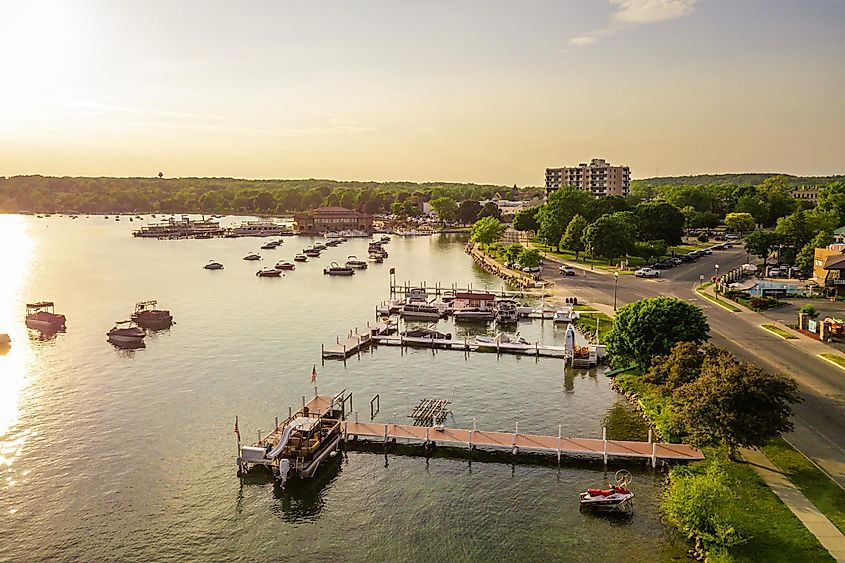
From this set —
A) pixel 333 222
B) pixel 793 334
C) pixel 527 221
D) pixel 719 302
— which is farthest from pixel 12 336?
pixel 333 222

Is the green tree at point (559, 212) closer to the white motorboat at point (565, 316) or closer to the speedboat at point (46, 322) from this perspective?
the white motorboat at point (565, 316)

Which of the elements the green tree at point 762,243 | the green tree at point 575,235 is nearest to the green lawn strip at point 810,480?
the green tree at point 762,243

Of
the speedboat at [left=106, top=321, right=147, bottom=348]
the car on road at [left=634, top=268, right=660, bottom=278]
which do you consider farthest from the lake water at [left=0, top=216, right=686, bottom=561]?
the car on road at [left=634, top=268, right=660, bottom=278]

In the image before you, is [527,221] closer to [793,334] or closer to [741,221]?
[741,221]

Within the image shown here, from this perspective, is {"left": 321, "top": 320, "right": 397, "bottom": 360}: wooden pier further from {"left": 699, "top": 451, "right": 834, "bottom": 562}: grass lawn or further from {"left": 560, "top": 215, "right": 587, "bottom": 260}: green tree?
{"left": 560, "top": 215, "right": 587, "bottom": 260}: green tree

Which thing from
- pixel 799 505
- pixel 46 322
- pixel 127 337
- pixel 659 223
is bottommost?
pixel 799 505
